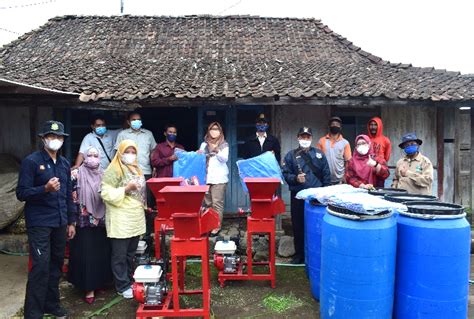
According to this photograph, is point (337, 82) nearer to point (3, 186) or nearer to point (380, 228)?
point (380, 228)

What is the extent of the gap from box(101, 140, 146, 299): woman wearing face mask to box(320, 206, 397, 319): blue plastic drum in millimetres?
2274

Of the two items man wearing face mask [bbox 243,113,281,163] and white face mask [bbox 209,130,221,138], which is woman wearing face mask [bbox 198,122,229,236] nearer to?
white face mask [bbox 209,130,221,138]

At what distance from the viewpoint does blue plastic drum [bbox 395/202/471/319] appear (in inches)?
128

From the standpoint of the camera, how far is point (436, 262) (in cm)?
325

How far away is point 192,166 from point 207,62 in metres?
3.40

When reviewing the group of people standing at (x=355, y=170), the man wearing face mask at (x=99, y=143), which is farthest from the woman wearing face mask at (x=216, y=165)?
the man wearing face mask at (x=99, y=143)

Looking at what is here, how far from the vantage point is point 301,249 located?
5625mm

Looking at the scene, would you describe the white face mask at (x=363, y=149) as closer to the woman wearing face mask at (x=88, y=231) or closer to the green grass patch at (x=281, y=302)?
the green grass patch at (x=281, y=302)

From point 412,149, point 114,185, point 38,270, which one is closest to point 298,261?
point 412,149

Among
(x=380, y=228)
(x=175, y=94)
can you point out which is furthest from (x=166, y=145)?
(x=380, y=228)

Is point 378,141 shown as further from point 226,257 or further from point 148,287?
point 148,287

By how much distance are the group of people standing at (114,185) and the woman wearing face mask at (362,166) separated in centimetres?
1

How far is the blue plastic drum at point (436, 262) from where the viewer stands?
3.24m

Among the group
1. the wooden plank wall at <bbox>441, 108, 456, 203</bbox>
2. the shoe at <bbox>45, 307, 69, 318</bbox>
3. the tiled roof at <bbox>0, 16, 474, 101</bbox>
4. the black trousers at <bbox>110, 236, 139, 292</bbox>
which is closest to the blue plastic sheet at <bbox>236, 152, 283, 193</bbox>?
the tiled roof at <bbox>0, 16, 474, 101</bbox>
